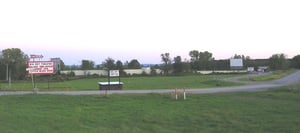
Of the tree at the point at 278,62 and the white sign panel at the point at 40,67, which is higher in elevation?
the tree at the point at 278,62

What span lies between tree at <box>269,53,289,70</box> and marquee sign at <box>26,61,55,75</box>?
136 m

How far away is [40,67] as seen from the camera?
1152 inches

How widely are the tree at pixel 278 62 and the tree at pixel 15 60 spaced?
98201mm

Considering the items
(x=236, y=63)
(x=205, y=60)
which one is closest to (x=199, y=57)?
(x=205, y=60)

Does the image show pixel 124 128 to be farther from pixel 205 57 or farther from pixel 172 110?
pixel 205 57

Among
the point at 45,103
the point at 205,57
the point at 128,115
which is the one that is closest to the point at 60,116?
the point at 128,115

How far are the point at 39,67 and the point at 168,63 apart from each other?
394ft

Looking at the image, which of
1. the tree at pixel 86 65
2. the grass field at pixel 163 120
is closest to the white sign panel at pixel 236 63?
the tree at pixel 86 65

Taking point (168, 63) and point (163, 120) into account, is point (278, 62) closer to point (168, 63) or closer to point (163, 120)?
point (168, 63)

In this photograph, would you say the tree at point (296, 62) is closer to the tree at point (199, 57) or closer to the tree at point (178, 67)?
the tree at point (199, 57)

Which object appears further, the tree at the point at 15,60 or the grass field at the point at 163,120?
the tree at the point at 15,60

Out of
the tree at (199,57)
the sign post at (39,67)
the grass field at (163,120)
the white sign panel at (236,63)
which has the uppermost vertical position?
the tree at (199,57)

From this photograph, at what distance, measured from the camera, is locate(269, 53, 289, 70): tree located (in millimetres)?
154400

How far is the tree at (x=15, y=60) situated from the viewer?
8950 cm
